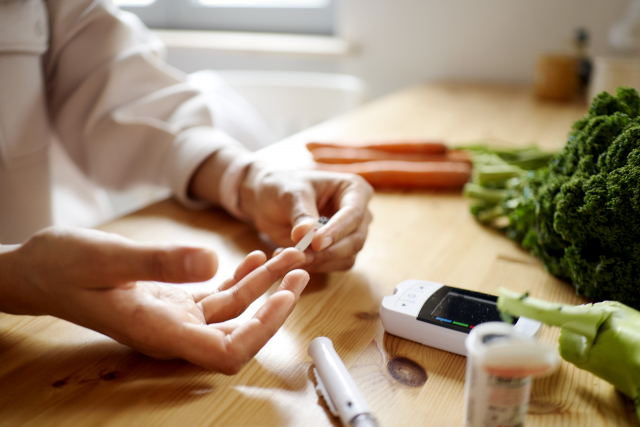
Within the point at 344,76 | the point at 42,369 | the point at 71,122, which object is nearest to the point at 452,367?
the point at 42,369

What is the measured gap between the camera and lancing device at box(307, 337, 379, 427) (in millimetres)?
407

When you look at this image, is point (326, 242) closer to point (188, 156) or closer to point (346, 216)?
point (346, 216)

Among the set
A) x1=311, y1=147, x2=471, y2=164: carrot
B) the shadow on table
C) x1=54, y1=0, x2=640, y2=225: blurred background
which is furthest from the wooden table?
x1=54, y1=0, x2=640, y2=225: blurred background

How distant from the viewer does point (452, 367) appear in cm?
50

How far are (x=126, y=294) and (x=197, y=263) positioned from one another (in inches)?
4.2

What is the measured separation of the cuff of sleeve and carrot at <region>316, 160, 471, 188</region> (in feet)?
0.89

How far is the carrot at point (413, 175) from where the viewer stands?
1058mm

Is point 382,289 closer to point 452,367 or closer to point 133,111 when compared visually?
point 452,367

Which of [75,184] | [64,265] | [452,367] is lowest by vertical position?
[75,184]

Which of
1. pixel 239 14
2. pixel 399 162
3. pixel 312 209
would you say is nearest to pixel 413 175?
pixel 399 162

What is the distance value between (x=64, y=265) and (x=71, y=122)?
2.34 feet

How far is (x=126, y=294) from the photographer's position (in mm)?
458

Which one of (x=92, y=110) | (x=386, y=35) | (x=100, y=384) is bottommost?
(x=100, y=384)

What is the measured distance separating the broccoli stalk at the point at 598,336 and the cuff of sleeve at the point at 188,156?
644mm
